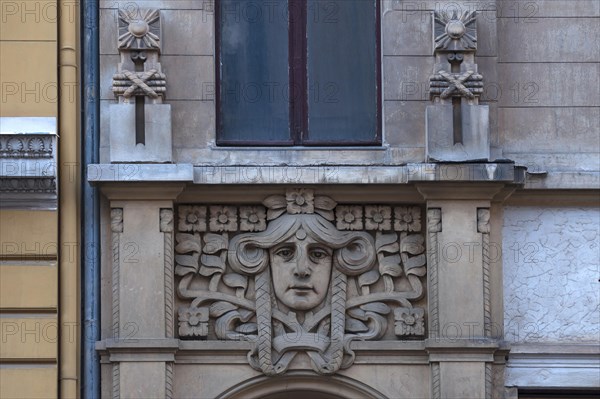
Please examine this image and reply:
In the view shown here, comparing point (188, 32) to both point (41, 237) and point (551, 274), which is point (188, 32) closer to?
point (41, 237)

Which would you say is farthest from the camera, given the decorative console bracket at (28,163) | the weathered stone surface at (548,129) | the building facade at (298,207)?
the weathered stone surface at (548,129)

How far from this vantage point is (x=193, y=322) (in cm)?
1584

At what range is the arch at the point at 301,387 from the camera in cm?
1581

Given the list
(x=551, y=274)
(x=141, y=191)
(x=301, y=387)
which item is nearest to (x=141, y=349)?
(x=141, y=191)

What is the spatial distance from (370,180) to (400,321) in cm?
148

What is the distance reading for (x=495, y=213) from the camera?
16188mm

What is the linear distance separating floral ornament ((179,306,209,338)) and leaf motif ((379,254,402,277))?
1.86m

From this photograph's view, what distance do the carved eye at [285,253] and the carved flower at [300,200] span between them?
385 mm

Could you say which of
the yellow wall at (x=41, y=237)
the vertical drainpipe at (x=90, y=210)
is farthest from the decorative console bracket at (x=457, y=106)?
the yellow wall at (x=41, y=237)

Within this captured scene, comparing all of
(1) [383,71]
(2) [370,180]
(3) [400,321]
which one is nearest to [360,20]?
(1) [383,71]

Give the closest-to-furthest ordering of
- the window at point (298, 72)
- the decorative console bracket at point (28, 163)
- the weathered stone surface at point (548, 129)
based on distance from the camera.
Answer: the decorative console bracket at point (28, 163)
the window at point (298, 72)
the weathered stone surface at point (548, 129)

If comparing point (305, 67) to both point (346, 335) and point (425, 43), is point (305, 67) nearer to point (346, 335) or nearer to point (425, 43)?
→ point (425, 43)

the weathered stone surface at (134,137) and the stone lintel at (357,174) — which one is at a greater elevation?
the weathered stone surface at (134,137)

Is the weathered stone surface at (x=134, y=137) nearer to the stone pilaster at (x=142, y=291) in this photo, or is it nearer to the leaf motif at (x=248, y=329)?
the stone pilaster at (x=142, y=291)
